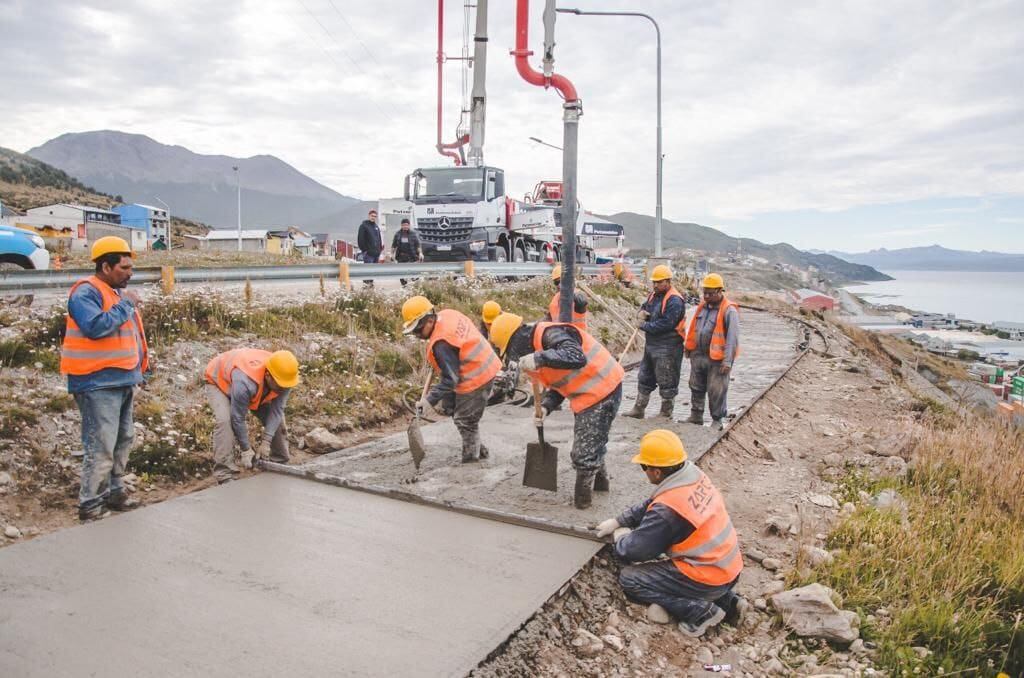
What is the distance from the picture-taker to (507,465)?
5.62 meters

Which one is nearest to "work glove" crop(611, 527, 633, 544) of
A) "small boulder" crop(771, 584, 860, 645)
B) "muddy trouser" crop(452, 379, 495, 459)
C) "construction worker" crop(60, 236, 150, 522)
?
"small boulder" crop(771, 584, 860, 645)

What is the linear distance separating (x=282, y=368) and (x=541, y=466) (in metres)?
2.01

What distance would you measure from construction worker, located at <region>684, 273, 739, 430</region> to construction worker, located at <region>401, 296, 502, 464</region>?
272 cm

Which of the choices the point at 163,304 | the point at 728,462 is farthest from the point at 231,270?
the point at 728,462

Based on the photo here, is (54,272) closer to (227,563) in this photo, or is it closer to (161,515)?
(161,515)

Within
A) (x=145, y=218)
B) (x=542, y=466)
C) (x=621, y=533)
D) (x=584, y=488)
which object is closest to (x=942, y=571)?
(x=621, y=533)

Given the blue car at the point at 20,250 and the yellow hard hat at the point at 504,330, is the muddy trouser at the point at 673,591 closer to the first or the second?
the yellow hard hat at the point at 504,330

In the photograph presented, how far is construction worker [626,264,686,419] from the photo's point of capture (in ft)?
24.0

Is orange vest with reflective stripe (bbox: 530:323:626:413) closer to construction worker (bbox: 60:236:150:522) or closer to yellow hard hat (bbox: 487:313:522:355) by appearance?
yellow hard hat (bbox: 487:313:522:355)

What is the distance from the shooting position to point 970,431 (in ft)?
24.0


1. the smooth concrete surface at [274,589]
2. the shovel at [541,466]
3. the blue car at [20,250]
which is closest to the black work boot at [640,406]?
the shovel at [541,466]

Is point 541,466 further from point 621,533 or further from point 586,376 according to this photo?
point 621,533

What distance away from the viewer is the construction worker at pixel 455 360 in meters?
5.20

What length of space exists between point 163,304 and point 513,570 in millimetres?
5632
